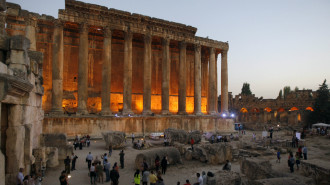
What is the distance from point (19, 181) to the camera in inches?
266

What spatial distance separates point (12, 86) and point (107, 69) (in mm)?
17493

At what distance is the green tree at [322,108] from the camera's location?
33.1m

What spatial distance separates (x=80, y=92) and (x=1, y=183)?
17341mm

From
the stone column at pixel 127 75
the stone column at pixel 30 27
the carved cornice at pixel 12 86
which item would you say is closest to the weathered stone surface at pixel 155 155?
the carved cornice at pixel 12 86

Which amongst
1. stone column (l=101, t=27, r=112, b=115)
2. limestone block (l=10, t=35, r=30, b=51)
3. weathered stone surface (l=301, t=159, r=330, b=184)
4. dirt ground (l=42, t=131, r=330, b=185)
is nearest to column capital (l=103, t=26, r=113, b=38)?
stone column (l=101, t=27, r=112, b=115)

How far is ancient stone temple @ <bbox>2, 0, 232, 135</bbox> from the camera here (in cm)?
2169

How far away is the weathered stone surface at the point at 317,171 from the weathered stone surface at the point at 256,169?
5.86ft

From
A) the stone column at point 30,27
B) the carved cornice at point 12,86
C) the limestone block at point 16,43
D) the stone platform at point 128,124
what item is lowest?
the stone platform at point 128,124

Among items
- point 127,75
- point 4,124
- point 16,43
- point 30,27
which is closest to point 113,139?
point 127,75

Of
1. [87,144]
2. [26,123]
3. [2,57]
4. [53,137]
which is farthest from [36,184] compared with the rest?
[87,144]

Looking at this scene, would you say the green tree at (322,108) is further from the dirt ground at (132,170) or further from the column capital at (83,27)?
the column capital at (83,27)

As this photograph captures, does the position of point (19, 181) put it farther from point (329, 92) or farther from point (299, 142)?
point (329, 92)

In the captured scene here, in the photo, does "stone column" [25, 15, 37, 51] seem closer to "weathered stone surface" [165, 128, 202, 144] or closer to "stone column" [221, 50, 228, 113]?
"weathered stone surface" [165, 128, 202, 144]

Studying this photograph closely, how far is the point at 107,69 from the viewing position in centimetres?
Result: 2338
